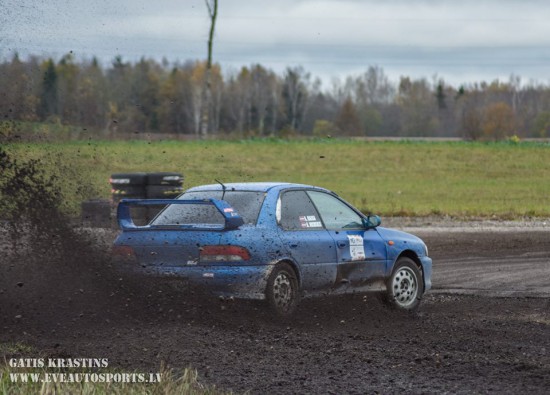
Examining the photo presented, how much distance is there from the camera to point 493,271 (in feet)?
53.5

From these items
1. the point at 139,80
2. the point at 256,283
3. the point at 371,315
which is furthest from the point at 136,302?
the point at 139,80

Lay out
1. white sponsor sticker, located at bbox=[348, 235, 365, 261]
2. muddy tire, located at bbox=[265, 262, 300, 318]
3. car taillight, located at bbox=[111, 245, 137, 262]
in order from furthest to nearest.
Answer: white sponsor sticker, located at bbox=[348, 235, 365, 261] < car taillight, located at bbox=[111, 245, 137, 262] < muddy tire, located at bbox=[265, 262, 300, 318]

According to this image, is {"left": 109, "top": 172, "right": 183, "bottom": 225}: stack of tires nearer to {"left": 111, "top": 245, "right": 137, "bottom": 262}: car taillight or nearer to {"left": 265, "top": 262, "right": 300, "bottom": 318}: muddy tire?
{"left": 111, "top": 245, "right": 137, "bottom": 262}: car taillight

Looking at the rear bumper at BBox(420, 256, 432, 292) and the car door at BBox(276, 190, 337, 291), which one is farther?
the rear bumper at BBox(420, 256, 432, 292)

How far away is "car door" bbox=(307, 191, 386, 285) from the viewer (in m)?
11.9

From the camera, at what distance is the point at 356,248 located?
1210 cm

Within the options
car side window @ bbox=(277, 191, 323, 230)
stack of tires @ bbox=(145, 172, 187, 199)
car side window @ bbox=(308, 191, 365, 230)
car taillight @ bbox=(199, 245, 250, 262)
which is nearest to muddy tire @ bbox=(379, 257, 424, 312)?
car side window @ bbox=(308, 191, 365, 230)

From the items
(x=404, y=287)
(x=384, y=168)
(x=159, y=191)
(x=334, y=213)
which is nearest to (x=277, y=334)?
(x=334, y=213)

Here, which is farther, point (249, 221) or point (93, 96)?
point (93, 96)

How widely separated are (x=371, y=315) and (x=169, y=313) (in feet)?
8.10

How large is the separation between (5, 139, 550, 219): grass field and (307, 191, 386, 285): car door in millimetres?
16021

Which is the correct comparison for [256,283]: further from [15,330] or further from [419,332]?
[15,330]

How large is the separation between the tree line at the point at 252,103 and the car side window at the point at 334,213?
5.32 meters

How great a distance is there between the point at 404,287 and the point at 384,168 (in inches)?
1400
